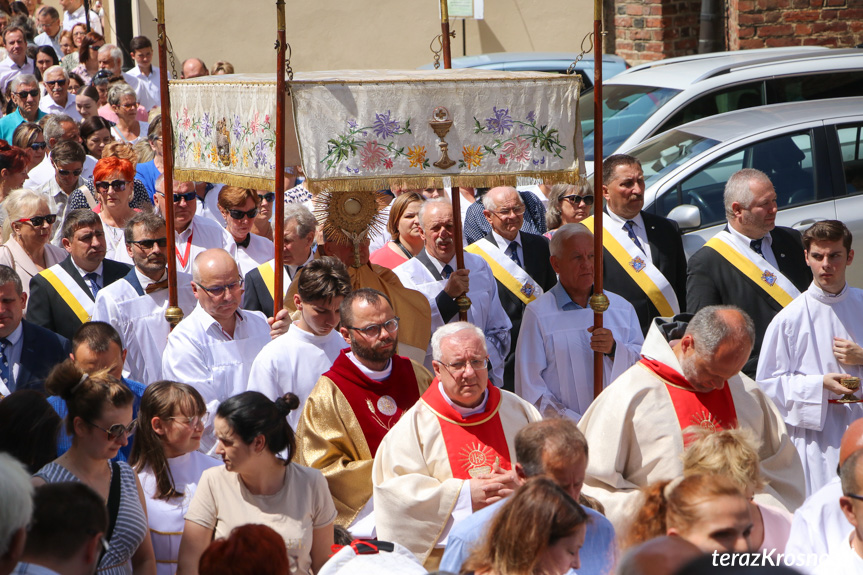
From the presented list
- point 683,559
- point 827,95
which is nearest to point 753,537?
point 683,559

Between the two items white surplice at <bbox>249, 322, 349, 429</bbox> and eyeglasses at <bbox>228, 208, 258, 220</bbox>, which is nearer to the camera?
white surplice at <bbox>249, 322, 349, 429</bbox>

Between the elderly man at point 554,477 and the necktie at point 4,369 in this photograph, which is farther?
the necktie at point 4,369

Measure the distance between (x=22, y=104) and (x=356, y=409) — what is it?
23.5 ft

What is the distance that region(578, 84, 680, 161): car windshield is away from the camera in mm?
9344

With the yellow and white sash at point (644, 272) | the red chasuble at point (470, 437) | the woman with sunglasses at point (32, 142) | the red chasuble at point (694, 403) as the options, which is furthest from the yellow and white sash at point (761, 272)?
the woman with sunglasses at point (32, 142)

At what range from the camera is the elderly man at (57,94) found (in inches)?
459

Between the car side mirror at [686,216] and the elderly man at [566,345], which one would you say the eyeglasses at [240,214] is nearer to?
the elderly man at [566,345]

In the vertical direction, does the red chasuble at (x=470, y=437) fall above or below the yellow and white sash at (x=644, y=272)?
below

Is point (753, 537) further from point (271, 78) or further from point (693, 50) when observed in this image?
point (693, 50)

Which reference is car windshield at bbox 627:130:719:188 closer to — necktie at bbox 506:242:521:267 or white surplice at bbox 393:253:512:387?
necktie at bbox 506:242:521:267

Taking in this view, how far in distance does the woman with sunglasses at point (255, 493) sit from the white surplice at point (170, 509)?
7.3 inches

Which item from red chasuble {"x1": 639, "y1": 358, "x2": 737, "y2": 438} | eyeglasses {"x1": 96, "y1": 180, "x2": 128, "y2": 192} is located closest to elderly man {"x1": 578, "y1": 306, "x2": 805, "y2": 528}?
red chasuble {"x1": 639, "y1": 358, "x2": 737, "y2": 438}

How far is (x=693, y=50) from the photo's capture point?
47.1 ft

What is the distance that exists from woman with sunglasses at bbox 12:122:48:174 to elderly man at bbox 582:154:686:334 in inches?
189
